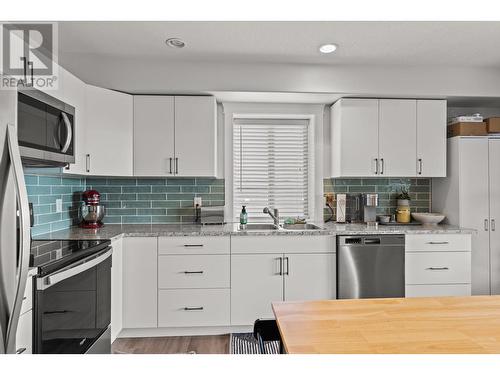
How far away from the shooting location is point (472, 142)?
9.57 feet

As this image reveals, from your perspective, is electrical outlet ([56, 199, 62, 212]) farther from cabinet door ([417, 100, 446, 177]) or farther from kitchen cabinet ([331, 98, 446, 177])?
cabinet door ([417, 100, 446, 177])

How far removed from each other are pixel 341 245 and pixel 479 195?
143 cm

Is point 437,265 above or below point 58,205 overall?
below

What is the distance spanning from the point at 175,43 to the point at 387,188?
8.15 feet

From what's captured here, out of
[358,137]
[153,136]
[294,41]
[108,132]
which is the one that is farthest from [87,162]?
[358,137]

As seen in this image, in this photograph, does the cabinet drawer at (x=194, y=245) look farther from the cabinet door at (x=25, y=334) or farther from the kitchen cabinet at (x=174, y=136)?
the cabinet door at (x=25, y=334)

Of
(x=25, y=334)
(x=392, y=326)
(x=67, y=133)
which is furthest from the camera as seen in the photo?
(x=67, y=133)

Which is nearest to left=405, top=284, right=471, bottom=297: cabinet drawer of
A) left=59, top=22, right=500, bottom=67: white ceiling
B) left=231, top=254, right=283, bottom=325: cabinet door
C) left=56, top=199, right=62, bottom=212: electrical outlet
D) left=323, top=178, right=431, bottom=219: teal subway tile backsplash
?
left=323, top=178, right=431, bottom=219: teal subway tile backsplash

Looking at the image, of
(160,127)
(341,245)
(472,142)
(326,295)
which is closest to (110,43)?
(160,127)

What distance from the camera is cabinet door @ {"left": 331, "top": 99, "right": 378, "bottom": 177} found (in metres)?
2.98

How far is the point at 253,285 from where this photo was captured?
2613 mm

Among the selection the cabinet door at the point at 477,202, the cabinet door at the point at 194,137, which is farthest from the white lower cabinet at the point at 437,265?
the cabinet door at the point at 194,137

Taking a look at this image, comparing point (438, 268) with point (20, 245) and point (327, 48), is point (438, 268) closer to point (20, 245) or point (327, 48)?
point (327, 48)
